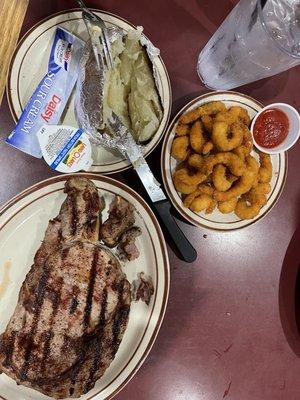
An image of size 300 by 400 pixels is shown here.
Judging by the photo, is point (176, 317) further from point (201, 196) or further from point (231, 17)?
point (231, 17)

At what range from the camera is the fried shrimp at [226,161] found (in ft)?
5.83

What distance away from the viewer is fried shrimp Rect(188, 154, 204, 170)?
1805 millimetres

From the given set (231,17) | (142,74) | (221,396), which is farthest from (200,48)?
(221,396)

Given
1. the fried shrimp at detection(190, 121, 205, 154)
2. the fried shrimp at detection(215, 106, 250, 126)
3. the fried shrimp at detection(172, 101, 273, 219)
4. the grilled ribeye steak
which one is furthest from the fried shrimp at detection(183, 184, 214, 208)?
the grilled ribeye steak

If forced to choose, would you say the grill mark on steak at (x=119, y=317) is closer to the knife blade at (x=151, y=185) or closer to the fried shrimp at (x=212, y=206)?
the knife blade at (x=151, y=185)

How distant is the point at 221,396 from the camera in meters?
1.95

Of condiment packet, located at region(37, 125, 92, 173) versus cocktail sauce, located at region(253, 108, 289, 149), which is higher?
cocktail sauce, located at region(253, 108, 289, 149)

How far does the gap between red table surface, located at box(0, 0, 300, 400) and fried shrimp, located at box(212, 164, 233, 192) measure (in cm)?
26

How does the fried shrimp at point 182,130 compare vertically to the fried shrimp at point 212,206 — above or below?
above

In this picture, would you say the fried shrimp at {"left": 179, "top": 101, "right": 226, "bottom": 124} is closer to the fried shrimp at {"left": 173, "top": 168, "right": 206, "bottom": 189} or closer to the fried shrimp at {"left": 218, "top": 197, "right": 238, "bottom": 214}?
the fried shrimp at {"left": 173, "top": 168, "right": 206, "bottom": 189}

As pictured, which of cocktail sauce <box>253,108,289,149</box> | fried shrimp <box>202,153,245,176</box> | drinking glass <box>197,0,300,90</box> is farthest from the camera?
cocktail sauce <box>253,108,289,149</box>

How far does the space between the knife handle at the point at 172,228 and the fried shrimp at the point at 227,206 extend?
7.2 inches

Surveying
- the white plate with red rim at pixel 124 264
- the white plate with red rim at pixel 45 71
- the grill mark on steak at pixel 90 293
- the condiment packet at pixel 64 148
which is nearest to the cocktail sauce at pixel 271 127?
the white plate with red rim at pixel 45 71

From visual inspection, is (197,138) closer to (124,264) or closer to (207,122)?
(207,122)
